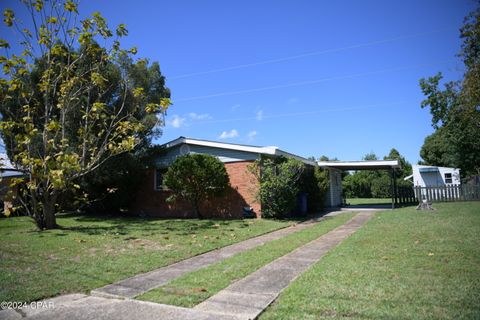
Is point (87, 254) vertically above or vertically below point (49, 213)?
below

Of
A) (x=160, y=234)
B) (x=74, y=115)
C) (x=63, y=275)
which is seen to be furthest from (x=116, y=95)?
(x=63, y=275)

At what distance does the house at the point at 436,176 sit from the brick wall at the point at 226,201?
22.2 metres

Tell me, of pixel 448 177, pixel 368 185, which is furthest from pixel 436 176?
pixel 368 185

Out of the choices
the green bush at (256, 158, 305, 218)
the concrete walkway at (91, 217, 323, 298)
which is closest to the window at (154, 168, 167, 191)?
the green bush at (256, 158, 305, 218)

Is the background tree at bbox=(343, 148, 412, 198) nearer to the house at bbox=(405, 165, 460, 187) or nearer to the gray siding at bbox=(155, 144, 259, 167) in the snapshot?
the house at bbox=(405, 165, 460, 187)

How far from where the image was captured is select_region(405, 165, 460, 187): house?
29688 mm

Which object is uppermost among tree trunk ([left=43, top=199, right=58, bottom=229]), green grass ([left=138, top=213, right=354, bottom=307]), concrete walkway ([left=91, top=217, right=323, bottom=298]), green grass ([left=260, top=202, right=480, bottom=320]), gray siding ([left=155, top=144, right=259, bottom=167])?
gray siding ([left=155, top=144, right=259, bottom=167])

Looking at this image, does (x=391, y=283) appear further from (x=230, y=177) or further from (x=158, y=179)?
(x=158, y=179)

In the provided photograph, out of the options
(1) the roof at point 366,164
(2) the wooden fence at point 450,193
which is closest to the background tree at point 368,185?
(2) the wooden fence at point 450,193

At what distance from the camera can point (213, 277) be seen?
5.38 metres

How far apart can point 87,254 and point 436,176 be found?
107 ft

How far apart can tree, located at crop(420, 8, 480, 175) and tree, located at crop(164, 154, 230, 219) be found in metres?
14.0

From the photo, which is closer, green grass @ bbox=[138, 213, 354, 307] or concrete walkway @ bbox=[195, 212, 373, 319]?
concrete walkway @ bbox=[195, 212, 373, 319]

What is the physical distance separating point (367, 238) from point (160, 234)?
6455 millimetres
